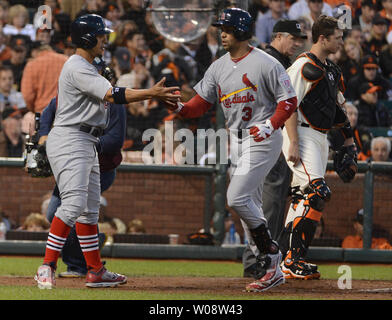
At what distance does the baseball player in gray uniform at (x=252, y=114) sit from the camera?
5.64 meters

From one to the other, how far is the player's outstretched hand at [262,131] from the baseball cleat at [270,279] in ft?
3.00

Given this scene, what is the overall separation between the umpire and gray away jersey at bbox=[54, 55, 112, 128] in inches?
73.3

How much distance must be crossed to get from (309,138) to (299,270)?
1108mm

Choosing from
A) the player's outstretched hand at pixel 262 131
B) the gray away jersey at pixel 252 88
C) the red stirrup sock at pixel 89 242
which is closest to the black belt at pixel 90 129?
the red stirrup sock at pixel 89 242

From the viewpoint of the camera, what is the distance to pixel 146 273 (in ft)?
23.7

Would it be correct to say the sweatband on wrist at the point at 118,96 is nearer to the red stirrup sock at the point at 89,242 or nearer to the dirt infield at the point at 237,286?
the red stirrup sock at the point at 89,242

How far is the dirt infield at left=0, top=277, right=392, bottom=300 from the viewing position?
5.57 meters

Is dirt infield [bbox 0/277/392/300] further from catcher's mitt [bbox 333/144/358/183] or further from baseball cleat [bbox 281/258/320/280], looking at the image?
catcher's mitt [bbox 333/144/358/183]

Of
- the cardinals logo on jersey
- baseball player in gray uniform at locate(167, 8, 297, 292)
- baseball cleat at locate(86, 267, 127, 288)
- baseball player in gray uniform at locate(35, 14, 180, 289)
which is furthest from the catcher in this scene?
baseball cleat at locate(86, 267, 127, 288)

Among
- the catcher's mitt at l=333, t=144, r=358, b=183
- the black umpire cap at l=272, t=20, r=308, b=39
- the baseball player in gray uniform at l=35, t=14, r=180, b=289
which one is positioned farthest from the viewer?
the catcher's mitt at l=333, t=144, r=358, b=183

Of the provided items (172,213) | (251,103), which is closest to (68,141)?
(251,103)

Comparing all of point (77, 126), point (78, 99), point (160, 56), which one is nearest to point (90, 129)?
point (77, 126)

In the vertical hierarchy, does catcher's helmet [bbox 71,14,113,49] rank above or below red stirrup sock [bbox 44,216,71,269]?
above

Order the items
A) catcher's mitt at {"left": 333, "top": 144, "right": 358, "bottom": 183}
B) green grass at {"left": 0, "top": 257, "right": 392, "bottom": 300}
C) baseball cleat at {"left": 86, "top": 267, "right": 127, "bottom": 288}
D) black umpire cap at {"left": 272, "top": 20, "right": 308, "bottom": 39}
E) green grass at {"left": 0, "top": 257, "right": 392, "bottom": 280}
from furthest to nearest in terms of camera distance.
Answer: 1. green grass at {"left": 0, "top": 257, "right": 392, "bottom": 280}
2. catcher's mitt at {"left": 333, "top": 144, "right": 358, "bottom": 183}
3. black umpire cap at {"left": 272, "top": 20, "right": 308, "bottom": 39}
4. baseball cleat at {"left": 86, "top": 267, "right": 127, "bottom": 288}
5. green grass at {"left": 0, "top": 257, "right": 392, "bottom": 300}
